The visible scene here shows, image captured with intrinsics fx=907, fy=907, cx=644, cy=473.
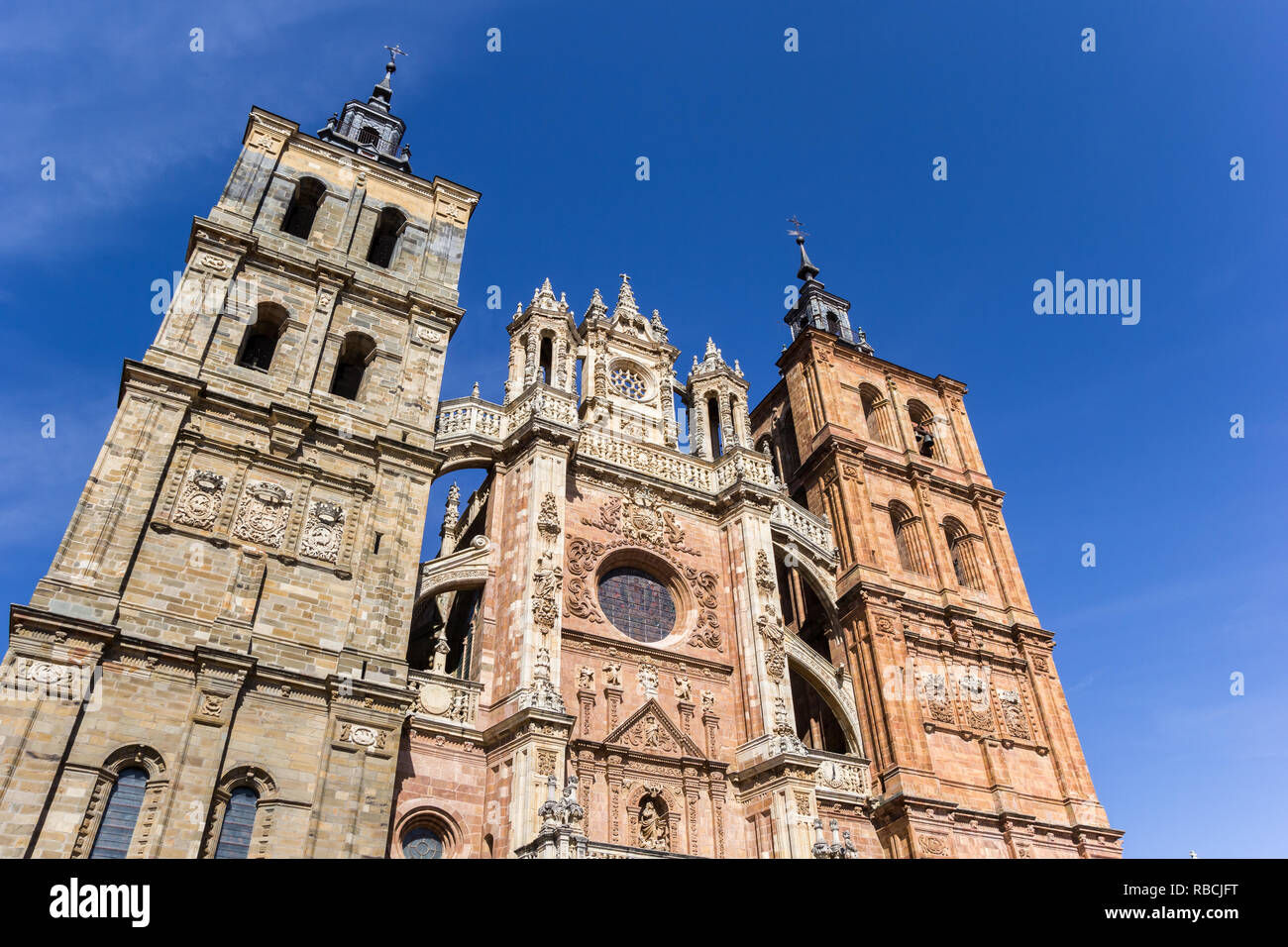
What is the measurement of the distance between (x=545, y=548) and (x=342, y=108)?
791 inches

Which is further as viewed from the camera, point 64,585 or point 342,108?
point 342,108

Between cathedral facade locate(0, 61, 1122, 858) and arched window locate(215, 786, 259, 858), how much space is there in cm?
4

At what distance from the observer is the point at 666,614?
23.3 m

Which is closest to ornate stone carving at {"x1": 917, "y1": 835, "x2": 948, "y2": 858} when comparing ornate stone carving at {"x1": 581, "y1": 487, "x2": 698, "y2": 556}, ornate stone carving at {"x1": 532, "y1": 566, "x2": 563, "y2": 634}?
ornate stone carving at {"x1": 581, "y1": 487, "x2": 698, "y2": 556}

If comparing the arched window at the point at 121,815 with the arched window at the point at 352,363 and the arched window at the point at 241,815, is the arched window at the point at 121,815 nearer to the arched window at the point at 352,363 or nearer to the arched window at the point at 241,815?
the arched window at the point at 241,815

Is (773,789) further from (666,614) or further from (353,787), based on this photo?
(353,787)

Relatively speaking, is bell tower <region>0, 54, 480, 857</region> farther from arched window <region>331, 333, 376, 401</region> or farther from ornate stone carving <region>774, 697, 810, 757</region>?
ornate stone carving <region>774, 697, 810, 757</region>

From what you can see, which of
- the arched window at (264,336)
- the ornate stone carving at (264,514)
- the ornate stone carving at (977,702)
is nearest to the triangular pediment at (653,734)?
the ornate stone carving at (264,514)

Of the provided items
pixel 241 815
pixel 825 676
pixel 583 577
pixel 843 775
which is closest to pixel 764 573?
pixel 825 676

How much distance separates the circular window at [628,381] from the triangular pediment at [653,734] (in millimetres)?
10356

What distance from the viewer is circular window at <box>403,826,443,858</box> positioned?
16.6 metres

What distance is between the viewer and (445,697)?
725 inches

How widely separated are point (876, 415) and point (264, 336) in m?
21.7
